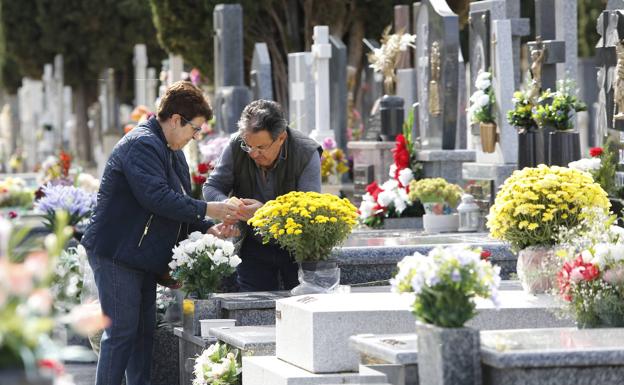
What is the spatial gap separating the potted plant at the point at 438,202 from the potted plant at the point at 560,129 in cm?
86

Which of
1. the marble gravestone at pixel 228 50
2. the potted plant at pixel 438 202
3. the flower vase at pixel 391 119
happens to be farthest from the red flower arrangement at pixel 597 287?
the marble gravestone at pixel 228 50

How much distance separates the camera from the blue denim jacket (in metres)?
6.94

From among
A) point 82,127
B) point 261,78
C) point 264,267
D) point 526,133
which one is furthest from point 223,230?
point 82,127

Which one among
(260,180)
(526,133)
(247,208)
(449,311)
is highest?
(526,133)

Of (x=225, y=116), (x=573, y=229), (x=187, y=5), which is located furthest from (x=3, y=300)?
(x=187, y=5)

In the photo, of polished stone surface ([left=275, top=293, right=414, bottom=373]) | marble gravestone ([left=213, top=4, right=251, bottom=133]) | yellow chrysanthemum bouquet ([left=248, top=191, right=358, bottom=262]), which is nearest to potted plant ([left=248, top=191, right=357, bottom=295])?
yellow chrysanthemum bouquet ([left=248, top=191, right=358, bottom=262])

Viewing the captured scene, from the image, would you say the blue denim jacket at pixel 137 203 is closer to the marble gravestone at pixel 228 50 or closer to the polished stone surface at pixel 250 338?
the polished stone surface at pixel 250 338

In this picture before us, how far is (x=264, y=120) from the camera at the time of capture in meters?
7.44

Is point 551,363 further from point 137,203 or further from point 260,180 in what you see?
point 260,180

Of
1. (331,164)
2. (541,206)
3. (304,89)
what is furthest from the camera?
(304,89)

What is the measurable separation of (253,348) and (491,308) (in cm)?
116

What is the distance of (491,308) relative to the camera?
20.5 feet

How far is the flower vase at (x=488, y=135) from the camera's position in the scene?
1284 centimetres

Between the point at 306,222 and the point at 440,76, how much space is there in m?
7.31
